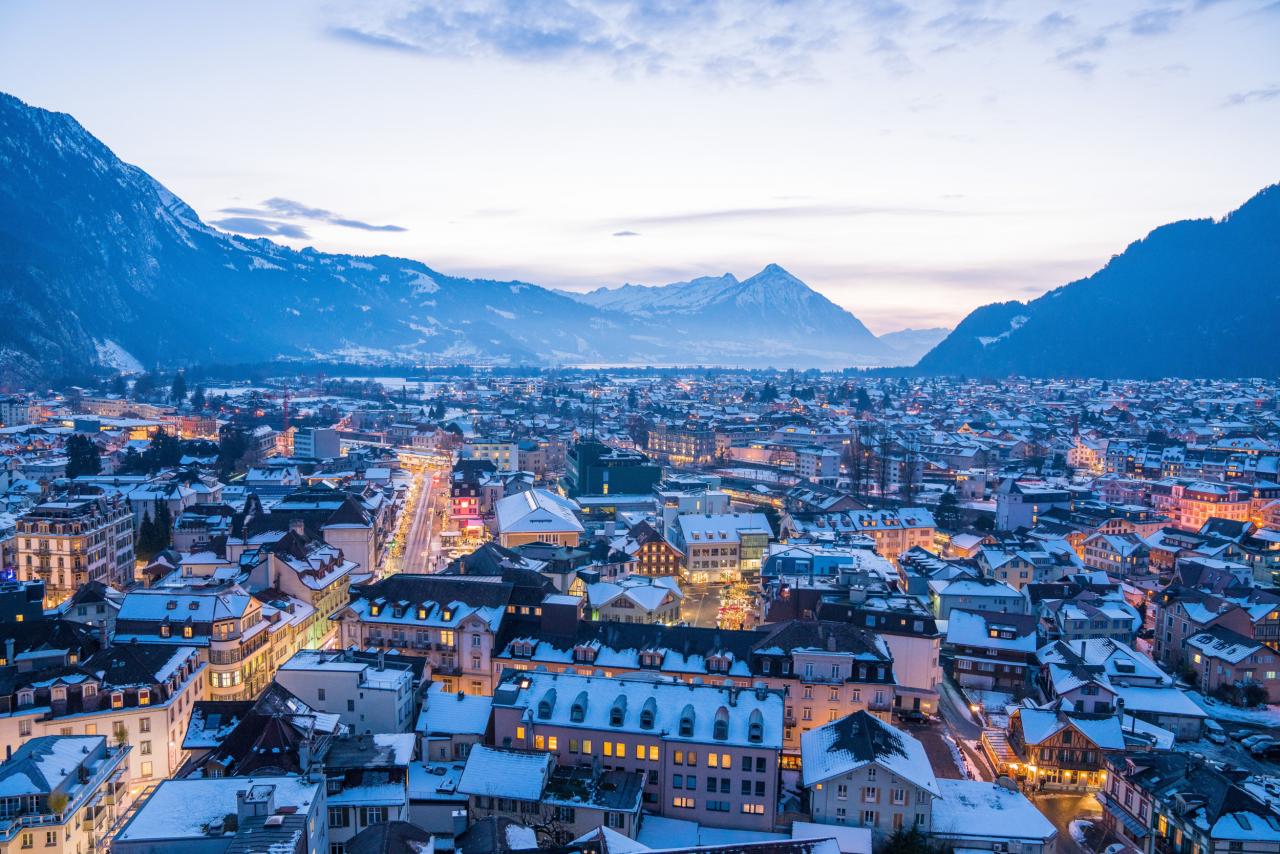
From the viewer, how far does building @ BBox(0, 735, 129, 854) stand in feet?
83.3

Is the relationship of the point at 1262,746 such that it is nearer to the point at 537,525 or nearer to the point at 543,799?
the point at 543,799

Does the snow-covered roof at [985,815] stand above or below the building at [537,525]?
below

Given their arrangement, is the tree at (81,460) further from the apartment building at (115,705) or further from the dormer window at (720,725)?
the dormer window at (720,725)

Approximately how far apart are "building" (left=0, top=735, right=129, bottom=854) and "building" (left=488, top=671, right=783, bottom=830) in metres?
12.5

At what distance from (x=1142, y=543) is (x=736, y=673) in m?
47.4

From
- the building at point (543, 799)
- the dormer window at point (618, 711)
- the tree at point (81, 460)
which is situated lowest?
the building at point (543, 799)

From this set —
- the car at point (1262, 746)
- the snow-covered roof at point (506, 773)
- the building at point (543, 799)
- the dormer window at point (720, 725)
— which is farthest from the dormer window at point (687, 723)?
the car at point (1262, 746)

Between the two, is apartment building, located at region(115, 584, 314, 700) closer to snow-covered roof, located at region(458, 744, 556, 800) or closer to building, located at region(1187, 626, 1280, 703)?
snow-covered roof, located at region(458, 744, 556, 800)

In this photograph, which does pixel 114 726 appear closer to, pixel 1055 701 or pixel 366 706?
pixel 366 706

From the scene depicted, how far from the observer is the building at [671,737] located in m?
31.2

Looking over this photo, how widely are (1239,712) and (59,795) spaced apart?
49.4 metres

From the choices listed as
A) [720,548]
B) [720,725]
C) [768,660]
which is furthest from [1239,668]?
[720,548]

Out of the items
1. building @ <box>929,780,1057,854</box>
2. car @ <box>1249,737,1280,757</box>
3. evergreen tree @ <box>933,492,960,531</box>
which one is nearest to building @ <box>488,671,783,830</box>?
building @ <box>929,780,1057,854</box>

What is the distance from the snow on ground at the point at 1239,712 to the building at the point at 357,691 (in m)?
36.4
